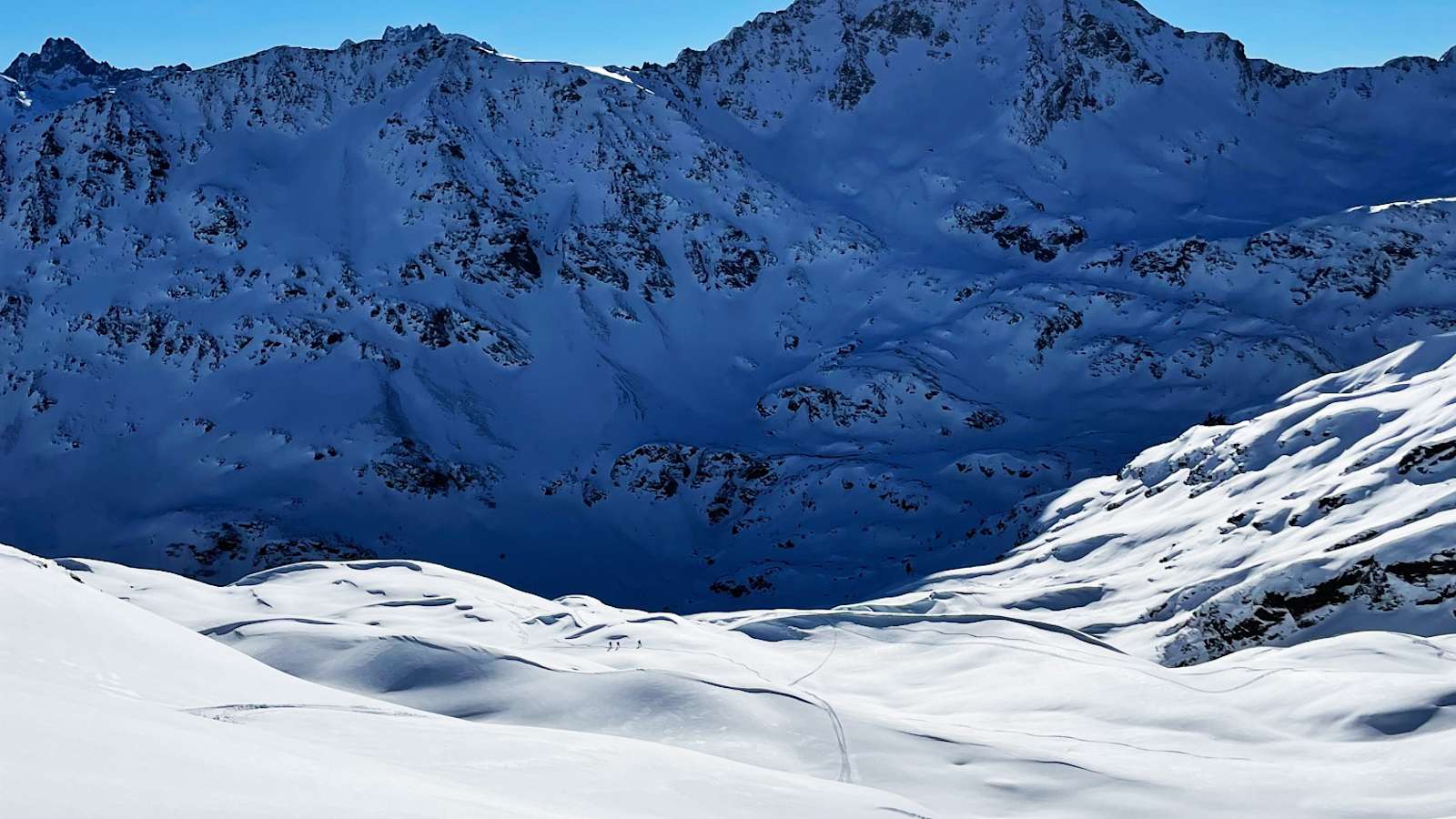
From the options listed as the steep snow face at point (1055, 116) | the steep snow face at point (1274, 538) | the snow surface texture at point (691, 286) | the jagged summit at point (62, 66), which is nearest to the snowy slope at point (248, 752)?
the steep snow face at point (1274, 538)

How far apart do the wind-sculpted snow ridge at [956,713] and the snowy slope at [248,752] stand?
0.44 feet

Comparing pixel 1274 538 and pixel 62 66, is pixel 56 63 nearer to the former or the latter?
pixel 62 66

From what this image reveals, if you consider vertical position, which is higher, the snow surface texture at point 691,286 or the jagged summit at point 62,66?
the jagged summit at point 62,66

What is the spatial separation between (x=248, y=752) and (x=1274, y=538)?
118ft

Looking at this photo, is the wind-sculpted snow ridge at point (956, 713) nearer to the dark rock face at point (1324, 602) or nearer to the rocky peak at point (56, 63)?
the dark rock face at point (1324, 602)

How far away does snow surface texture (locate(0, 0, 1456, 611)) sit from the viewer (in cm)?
8481

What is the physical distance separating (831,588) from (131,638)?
62153 mm

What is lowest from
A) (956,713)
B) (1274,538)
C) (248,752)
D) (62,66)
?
(248,752)

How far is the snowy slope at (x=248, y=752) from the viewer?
18.9ft

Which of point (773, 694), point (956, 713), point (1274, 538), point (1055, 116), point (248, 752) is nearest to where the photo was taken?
point (248, 752)

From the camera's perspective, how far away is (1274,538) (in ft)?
117

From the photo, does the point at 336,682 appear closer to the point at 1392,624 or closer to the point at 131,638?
the point at 131,638

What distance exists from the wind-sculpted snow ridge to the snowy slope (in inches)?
5.3

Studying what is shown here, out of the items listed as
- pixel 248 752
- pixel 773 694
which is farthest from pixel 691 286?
pixel 248 752
